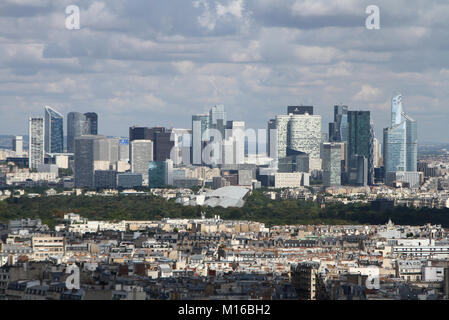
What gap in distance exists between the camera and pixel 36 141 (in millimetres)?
179500

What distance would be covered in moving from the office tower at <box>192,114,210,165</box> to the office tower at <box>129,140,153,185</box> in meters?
8.41

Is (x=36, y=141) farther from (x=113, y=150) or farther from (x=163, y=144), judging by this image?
(x=163, y=144)

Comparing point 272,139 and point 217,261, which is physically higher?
point 272,139

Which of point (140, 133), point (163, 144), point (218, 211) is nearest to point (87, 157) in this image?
point (163, 144)

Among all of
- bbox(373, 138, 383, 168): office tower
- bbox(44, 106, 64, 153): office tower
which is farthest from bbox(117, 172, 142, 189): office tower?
bbox(44, 106, 64, 153): office tower

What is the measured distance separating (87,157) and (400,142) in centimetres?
3605

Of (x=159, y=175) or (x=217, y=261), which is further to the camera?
(x=159, y=175)

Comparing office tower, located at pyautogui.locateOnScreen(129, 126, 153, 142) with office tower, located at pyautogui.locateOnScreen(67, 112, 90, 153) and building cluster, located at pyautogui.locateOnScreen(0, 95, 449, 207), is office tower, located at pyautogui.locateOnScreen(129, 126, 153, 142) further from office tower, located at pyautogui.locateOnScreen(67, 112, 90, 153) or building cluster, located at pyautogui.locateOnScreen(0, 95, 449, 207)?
office tower, located at pyautogui.locateOnScreen(67, 112, 90, 153)

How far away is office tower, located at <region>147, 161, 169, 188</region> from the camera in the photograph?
142625 millimetres

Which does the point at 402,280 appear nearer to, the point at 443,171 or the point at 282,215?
the point at 282,215

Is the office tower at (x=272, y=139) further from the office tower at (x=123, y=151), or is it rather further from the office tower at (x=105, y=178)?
the office tower at (x=105, y=178)

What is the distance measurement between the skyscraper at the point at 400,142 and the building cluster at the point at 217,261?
84.1m

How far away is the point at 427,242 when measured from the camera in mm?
61031
